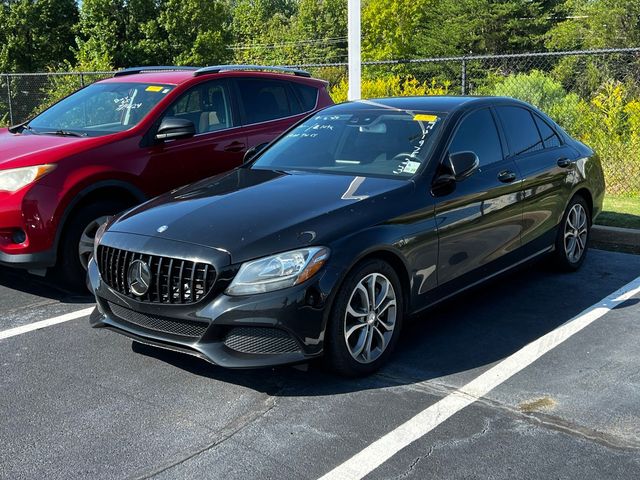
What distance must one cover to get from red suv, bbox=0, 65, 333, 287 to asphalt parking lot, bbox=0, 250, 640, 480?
0.72 m

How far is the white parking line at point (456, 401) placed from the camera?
321cm

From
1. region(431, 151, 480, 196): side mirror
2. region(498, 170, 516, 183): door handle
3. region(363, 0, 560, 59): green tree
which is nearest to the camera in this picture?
region(431, 151, 480, 196): side mirror

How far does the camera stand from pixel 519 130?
5.76 metres

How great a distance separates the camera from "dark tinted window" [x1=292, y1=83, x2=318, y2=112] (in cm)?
781

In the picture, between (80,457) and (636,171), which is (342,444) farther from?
(636,171)

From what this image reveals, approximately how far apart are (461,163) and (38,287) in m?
3.82

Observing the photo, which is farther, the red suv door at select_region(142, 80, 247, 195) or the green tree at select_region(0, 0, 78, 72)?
→ the green tree at select_region(0, 0, 78, 72)

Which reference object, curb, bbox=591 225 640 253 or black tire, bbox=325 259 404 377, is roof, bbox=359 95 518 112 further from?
curb, bbox=591 225 640 253

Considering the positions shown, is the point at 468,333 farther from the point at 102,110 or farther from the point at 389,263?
the point at 102,110

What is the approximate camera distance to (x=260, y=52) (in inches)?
3777

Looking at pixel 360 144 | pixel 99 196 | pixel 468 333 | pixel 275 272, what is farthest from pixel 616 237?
pixel 99 196

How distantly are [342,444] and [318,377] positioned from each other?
797 mm

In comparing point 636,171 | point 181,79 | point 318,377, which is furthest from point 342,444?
point 636,171

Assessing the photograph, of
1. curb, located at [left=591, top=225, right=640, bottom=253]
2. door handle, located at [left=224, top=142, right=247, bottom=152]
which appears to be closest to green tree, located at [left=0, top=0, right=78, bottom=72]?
door handle, located at [left=224, top=142, right=247, bottom=152]
